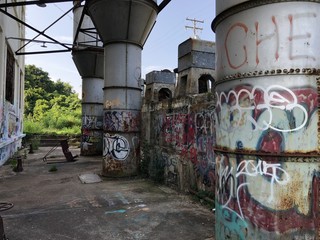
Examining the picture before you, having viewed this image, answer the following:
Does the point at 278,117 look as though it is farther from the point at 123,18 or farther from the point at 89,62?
the point at 89,62

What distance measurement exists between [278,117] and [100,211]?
14.7 feet

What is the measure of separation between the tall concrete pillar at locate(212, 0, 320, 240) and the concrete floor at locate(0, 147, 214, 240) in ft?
6.44

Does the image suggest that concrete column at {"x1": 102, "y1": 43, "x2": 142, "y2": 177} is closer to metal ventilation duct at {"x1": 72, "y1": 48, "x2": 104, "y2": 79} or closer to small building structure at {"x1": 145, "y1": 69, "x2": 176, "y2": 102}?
small building structure at {"x1": 145, "y1": 69, "x2": 176, "y2": 102}

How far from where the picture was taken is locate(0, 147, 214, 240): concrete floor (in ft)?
16.0

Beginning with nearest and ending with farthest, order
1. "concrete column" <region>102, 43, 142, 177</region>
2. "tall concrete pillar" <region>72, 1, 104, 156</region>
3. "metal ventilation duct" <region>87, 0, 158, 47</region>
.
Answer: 1. "metal ventilation duct" <region>87, 0, 158, 47</region>
2. "concrete column" <region>102, 43, 142, 177</region>
3. "tall concrete pillar" <region>72, 1, 104, 156</region>

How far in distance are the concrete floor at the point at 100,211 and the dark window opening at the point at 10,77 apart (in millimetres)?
5797

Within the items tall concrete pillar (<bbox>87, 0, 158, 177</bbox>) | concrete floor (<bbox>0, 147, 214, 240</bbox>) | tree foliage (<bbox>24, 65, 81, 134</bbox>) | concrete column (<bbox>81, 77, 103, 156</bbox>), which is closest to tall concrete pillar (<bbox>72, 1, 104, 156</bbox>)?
concrete column (<bbox>81, 77, 103, 156</bbox>)

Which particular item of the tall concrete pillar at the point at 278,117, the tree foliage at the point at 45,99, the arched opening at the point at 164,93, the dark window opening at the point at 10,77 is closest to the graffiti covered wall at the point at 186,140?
the arched opening at the point at 164,93

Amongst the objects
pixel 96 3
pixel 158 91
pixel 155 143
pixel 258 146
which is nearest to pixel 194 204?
pixel 155 143

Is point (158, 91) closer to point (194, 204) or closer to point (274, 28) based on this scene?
point (194, 204)

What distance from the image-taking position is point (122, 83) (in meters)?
9.81

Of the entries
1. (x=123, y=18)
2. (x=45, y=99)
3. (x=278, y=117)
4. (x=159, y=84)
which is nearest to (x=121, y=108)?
(x=159, y=84)

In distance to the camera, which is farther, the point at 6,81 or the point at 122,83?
the point at 6,81

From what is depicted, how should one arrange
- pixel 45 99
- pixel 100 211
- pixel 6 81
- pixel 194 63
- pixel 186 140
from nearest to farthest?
pixel 100 211 < pixel 186 140 < pixel 194 63 < pixel 6 81 < pixel 45 99
